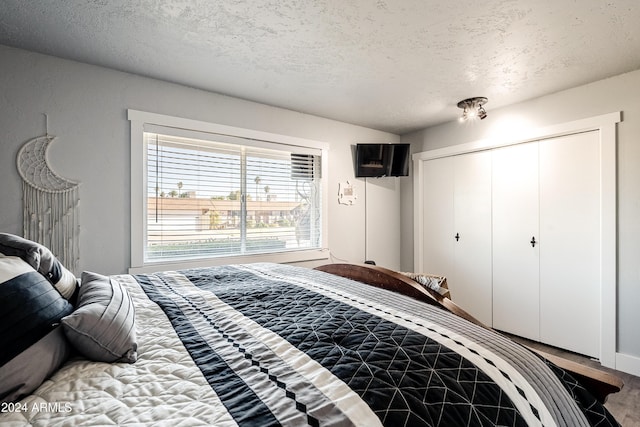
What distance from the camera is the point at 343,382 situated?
2.34 feet

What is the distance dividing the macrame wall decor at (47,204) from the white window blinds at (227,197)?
509 millimetres

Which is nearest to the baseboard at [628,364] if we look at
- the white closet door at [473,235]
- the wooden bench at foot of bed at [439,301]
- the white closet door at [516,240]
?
the white closet door at [516,240]

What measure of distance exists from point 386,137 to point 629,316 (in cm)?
311

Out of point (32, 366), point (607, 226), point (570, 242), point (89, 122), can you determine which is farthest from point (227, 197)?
point (607, 226)

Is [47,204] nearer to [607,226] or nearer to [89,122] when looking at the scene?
[89,122]

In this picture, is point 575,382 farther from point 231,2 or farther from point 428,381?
point 231,2

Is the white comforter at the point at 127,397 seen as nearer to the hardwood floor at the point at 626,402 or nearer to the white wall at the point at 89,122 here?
the white wall at the point at 89,122

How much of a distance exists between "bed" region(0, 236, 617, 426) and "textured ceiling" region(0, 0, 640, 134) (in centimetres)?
161

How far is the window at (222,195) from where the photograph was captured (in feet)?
8.51

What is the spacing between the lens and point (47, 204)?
2.15m

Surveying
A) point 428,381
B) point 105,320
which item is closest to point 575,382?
point 428,381

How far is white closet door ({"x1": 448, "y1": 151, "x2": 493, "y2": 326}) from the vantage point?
3.40 meters

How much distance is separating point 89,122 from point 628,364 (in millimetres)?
4754

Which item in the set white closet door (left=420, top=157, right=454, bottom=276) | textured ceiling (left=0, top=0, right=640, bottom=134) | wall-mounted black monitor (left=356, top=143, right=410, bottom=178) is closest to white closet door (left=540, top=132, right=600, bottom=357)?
textured ceiling (left=0, top=0, right=640, bottom=134)
